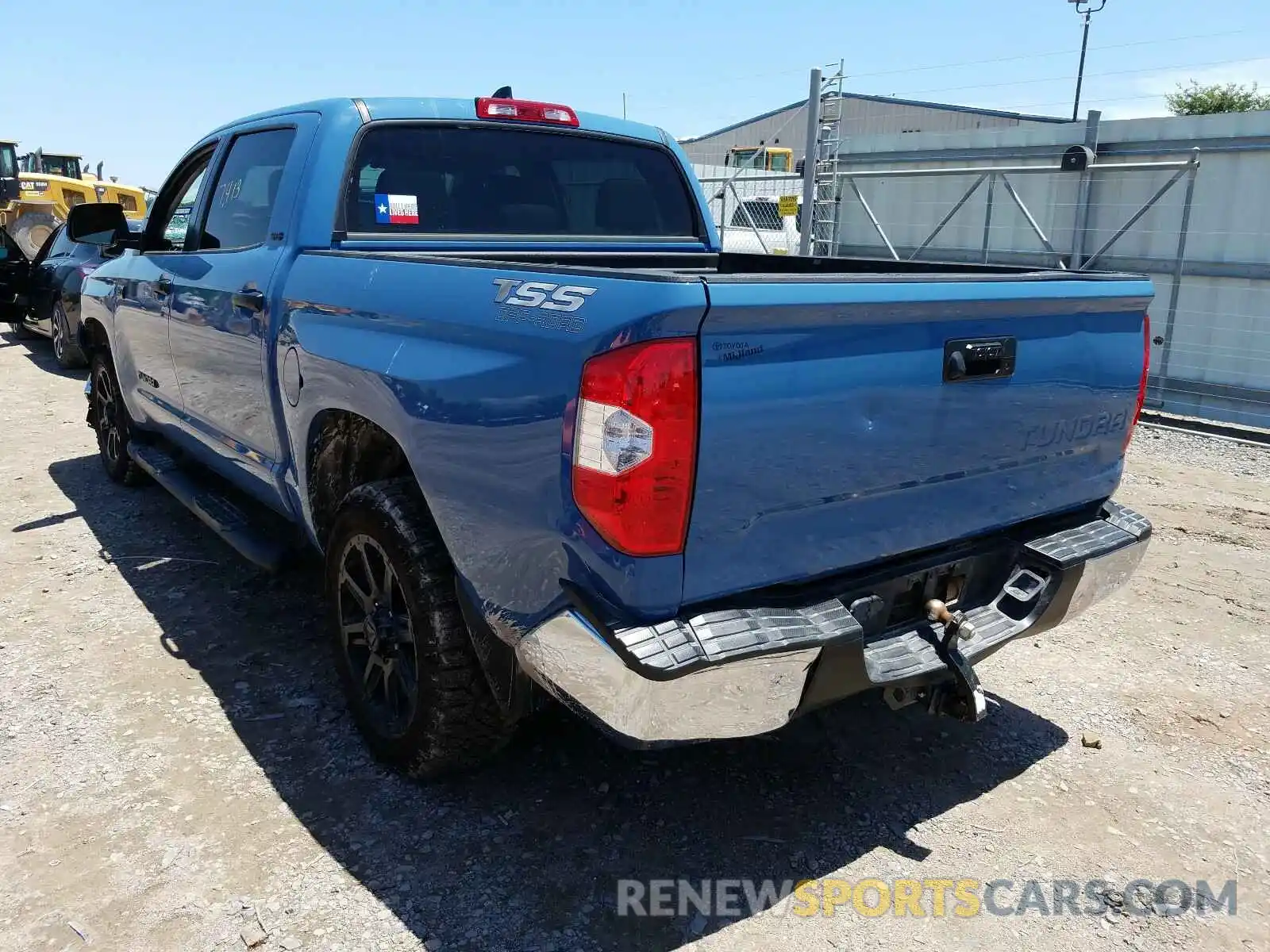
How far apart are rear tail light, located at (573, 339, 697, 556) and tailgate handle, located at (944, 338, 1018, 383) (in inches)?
31.0

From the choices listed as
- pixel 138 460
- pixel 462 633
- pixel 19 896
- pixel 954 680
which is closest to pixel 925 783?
pixel 954 680

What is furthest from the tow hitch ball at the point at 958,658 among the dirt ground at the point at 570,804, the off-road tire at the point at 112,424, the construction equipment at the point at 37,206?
the construction equipment at the point at 37,206

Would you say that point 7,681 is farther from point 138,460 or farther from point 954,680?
point 954,680

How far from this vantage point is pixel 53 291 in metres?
10.0

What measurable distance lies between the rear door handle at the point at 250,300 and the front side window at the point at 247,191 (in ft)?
0.75

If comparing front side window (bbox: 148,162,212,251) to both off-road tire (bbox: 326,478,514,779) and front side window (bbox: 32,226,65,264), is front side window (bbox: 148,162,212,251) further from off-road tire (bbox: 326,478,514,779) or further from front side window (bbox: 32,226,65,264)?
front side window (bbox: 32,226,65,264)

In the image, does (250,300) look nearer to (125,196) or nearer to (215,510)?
(215,510)

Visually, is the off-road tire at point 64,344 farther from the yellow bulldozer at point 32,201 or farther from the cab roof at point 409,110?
the cab roof at point 409,110

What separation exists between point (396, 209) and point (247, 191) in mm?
832

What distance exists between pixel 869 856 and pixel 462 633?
1.32 metres

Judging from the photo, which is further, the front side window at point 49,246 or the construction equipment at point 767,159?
the construction equipment at point 767,159

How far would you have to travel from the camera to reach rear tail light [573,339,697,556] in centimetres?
197

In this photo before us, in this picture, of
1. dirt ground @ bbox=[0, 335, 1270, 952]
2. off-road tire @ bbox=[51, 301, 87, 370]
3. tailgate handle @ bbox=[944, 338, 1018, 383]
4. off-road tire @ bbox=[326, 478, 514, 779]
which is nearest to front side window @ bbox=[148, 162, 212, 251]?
dirt ground @ bbox=[0, 335, 1270, 952]

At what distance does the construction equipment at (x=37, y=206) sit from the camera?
14.1 metres
